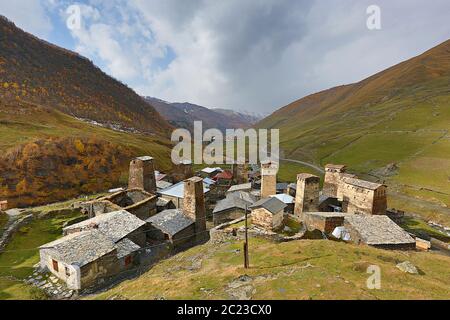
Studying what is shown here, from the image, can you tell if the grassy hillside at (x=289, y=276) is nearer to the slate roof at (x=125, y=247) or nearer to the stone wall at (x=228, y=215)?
the slate roof at (x=125, y=247)

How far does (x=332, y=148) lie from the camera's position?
11794 cm

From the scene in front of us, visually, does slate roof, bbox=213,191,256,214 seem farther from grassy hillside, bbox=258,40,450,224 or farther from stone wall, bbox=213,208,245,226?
grassy hillside, bbox=258,40,450,224

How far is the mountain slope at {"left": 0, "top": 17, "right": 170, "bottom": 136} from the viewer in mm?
119500

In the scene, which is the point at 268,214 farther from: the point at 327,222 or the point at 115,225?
the point at 115,225

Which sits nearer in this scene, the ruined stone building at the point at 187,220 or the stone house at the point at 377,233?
the stone house at the point at 377,233

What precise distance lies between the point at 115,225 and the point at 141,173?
1429 cm

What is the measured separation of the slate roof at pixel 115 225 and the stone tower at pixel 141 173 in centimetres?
1132

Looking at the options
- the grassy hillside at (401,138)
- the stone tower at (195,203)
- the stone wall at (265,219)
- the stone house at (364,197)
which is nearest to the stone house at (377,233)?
the stone house at (364,197)

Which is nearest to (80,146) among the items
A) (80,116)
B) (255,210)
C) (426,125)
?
(255,210)

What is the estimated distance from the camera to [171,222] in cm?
3328

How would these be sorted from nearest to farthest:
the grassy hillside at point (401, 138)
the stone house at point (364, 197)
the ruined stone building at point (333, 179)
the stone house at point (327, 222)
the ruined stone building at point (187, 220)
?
1. the ruined stone building at point (187, 220)
2. the stone house at point (327, 222)
3. the stone house at point (364, 197)
4. the ruined stone building at point (333, 179)
5. the grassy hillside at point (401, 138)

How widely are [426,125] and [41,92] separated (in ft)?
571

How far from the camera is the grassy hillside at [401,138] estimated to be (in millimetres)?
70500
